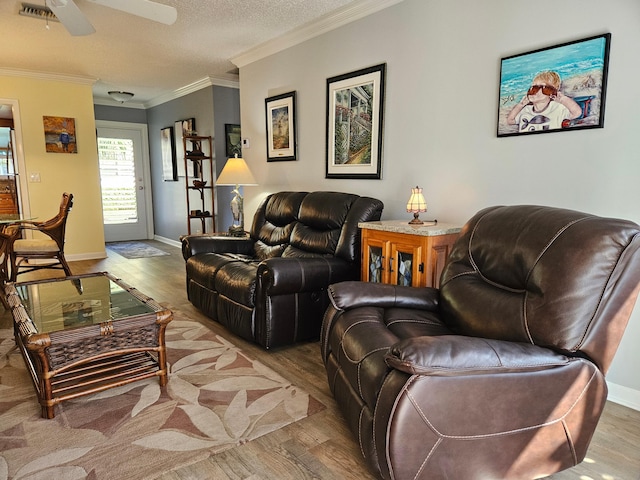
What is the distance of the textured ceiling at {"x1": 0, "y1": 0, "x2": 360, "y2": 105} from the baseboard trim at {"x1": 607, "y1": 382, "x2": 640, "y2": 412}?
3.03 metres

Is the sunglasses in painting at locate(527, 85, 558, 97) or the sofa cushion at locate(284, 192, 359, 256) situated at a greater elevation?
the sunglasses in painting at locate(527, 85, 558, 97)

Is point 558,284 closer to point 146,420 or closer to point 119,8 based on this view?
point 146,420

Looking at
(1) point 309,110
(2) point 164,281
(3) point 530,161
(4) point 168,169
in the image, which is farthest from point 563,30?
(4) point 168,169

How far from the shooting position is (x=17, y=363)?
8.39 ft

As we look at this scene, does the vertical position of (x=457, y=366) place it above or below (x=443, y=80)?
below

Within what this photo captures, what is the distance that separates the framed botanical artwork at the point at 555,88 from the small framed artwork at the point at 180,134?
4769mm

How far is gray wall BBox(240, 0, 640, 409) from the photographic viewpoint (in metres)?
2.00

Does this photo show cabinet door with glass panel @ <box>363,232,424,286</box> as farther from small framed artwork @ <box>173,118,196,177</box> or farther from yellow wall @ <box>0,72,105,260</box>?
yellow wall @ <box>0,72,105,260</box>

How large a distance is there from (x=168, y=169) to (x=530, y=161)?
19.0 ft

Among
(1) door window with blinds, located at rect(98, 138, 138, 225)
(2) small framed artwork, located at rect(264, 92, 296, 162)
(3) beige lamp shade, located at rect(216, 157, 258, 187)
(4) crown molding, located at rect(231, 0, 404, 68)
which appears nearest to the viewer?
(4) crown molding, located at rect(231, 0, 404, 68)

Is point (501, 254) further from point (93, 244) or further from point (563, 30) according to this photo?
point (93, 244)

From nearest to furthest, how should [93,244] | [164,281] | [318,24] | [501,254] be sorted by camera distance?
[501,254] → [318,24] → [164,281] → [93,244]

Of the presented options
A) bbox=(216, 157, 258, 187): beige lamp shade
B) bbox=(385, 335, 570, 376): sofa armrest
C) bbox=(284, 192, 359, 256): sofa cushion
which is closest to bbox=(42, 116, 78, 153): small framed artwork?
bbox=(216, 157, 258, 187): beige lamp shade

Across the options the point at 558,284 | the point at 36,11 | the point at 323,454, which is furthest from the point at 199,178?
the point at 558,284
